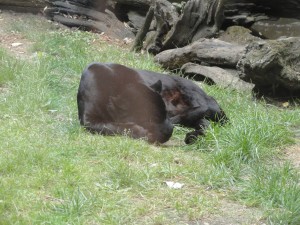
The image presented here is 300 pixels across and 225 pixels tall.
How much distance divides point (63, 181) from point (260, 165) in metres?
1.64

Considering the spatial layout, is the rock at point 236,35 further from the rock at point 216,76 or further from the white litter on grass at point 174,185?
the white litter on grass at point 174,185

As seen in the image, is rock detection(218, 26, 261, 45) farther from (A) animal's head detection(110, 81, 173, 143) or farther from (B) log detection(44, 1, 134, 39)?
(A) animal's head detection(110, 81, 173, 143)

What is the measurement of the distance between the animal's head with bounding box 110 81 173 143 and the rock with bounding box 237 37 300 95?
5.74 feet

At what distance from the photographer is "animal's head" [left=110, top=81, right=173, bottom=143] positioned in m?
5.82

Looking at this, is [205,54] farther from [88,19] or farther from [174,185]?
[174,185]

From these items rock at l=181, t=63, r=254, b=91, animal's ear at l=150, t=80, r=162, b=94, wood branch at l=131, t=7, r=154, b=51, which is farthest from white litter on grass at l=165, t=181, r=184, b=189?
wood branch at l=131, t=7, r=154, b=51

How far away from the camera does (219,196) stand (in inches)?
174

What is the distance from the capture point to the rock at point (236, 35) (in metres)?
9.71

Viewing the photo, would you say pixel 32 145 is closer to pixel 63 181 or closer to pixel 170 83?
pixel 63 181

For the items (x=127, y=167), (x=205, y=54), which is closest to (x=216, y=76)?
(x=205, y=54)

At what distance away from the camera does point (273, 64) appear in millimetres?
7219

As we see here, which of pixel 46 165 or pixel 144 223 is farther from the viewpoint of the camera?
pixel 46 165

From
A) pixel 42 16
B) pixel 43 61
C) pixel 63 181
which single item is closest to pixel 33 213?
pixel 63 181

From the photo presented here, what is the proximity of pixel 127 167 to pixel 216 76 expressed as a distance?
3.77 m
